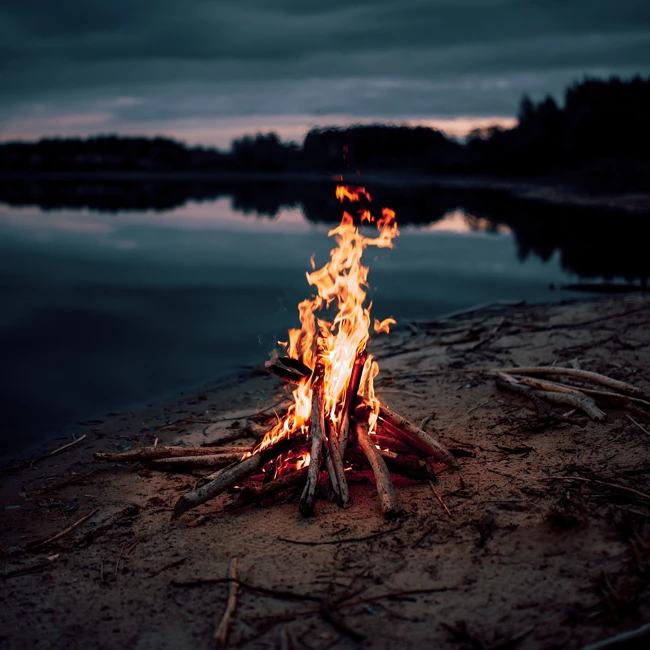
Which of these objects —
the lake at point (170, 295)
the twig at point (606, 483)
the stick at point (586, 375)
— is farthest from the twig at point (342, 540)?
the lake at point (170, 295)

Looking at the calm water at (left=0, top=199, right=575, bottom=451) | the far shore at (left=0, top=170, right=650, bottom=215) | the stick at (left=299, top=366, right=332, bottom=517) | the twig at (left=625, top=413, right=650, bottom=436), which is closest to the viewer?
the stick at (left=299, top=366, right=332, bottom=517)

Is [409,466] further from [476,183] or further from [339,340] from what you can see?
[476,183]

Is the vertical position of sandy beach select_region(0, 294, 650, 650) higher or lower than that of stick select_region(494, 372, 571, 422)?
lower

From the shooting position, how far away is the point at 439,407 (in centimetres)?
852

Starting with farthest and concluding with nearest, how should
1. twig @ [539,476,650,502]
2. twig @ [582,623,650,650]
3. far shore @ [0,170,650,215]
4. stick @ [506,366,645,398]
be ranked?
far shore @ [0,170,650,215]
stick @ [506,366,645,398]
twig @ [539,476,650,502]
twig @ [582,623,650,650]

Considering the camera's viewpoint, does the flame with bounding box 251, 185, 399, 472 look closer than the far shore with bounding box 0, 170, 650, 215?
Yes

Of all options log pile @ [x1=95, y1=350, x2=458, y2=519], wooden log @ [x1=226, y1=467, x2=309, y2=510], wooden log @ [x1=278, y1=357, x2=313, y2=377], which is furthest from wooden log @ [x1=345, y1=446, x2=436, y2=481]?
wooden log @ [x1=278, y1=357, x2=313, y2=377]

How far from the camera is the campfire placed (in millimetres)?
5969

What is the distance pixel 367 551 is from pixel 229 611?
3.92 ft

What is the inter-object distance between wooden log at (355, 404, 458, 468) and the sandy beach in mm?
175

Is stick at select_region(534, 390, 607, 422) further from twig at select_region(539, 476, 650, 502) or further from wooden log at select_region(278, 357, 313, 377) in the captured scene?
wooden log at select_region(278, 357, 313, 377)

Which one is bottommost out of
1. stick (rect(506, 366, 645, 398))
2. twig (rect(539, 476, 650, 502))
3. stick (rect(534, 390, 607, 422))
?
twig (rect(539, 476, 650, 502))

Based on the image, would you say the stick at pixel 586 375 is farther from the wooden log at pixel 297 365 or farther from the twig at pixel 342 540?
the twig at pixel 342 540

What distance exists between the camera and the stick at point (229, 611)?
416 centimetres
